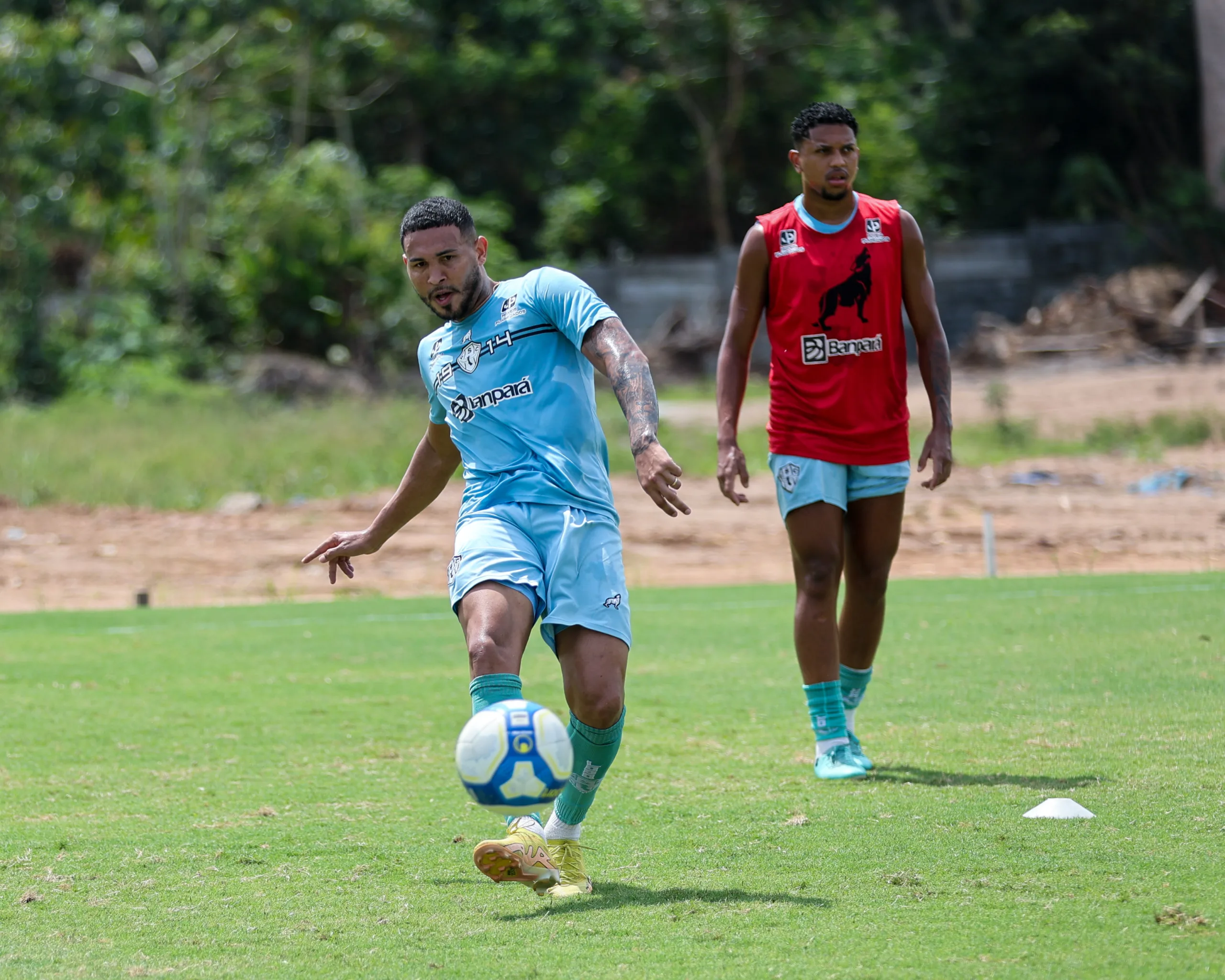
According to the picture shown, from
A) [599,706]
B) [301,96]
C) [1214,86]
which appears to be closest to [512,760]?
[599,706]

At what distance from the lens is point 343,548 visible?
558cm

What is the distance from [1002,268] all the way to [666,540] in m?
17.7

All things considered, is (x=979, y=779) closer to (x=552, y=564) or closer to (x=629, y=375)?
(x=552, y=564)

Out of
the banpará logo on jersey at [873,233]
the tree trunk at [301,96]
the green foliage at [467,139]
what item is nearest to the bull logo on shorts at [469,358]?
the banpará logo on jersey at [873,233]

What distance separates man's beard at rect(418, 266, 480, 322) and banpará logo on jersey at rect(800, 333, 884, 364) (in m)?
1.83

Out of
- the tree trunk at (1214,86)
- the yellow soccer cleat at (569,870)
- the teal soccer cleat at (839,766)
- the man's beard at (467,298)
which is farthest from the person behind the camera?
the tree trunk at (1214,86)

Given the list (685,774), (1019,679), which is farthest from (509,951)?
(1019,679)

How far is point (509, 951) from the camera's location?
411cm

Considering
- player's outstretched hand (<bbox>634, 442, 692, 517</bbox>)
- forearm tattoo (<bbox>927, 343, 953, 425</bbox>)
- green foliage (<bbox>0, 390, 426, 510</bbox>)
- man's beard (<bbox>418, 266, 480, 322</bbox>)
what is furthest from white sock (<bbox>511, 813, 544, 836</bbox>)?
green foliage (<bbox>0, 390, 426, 510</bbox>)

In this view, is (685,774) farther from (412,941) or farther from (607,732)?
(412,941)

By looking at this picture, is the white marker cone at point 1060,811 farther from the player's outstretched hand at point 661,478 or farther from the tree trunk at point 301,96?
the tree trunk at point 301,96

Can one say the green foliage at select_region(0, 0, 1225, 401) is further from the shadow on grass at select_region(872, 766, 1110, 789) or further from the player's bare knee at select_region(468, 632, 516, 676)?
the player's bare knee at select_region(468, 632, 516, 676)

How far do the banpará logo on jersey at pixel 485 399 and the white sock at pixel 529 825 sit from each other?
125 centimetres

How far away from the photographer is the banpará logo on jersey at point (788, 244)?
657cm
